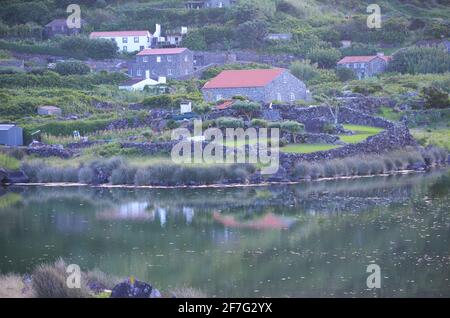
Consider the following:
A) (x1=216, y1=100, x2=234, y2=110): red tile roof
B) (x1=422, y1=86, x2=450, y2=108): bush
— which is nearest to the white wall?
(x1=216, y1=100, x2=234, y2=110): red tile roof

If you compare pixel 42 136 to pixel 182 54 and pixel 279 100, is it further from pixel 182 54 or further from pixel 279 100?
pixel 182 54

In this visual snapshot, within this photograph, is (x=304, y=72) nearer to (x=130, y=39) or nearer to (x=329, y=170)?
(x=130, y=39)

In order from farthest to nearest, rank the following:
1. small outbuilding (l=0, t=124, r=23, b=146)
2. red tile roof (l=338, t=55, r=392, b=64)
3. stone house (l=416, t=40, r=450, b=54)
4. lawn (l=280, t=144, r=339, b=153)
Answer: stone house (l=416, t=40, r=450, b=54) → red tile roof (l=338, t=55, r=392, b=64) → small outbuilding (l=0, t=124, r=23, b=146) → lawn (l=280, t=144, r=339, b=153)

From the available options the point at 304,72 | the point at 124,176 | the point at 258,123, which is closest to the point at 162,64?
the point at 304,72

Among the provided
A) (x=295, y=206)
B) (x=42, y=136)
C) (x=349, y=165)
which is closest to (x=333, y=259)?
(x=295, y=206)

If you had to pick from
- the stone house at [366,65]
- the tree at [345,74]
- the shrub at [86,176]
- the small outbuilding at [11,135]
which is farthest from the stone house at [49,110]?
the stone house at [366,65]

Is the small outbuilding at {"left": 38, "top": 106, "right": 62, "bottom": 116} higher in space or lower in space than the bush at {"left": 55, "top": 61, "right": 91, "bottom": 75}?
lower

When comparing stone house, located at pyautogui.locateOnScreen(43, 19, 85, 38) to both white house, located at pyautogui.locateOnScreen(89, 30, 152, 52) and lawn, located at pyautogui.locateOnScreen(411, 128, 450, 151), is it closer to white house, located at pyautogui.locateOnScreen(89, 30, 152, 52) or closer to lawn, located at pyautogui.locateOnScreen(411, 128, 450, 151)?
white house, located at pyautogui.locateOnScreen(89, 30, 152, 52)
